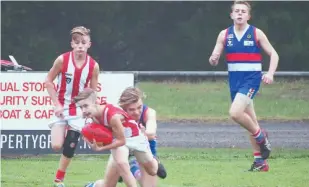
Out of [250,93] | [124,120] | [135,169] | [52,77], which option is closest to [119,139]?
[124,120]

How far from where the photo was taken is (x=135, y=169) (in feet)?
34.3

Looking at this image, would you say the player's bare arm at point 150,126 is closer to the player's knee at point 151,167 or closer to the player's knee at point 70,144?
the player's knee at point 151,167

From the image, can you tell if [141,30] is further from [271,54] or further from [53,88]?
[53,88]

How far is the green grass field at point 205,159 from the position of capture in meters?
12.3

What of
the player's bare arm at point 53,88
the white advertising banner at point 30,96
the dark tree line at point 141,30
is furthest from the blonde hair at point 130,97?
the dark tree line at point 141,30

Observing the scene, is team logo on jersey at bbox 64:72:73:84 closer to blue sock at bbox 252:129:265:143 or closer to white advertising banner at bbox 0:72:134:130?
blue sock at bbox 252:129:265:143

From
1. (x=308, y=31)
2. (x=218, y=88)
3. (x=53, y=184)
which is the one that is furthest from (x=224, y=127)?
(x=308, y=31)

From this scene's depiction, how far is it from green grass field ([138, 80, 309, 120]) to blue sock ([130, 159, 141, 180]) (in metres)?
7.99

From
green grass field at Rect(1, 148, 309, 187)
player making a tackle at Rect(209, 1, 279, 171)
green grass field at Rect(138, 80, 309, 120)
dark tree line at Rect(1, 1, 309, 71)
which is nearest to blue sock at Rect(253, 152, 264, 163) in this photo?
player making a tackle at Rect(209, 1, 279, 171)

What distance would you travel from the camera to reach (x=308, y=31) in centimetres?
2948

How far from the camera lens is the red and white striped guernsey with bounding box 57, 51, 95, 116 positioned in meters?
12.0

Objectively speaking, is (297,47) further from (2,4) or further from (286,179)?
(286,179)

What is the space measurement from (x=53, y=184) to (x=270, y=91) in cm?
770

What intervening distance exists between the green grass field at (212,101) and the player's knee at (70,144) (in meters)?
6.72
